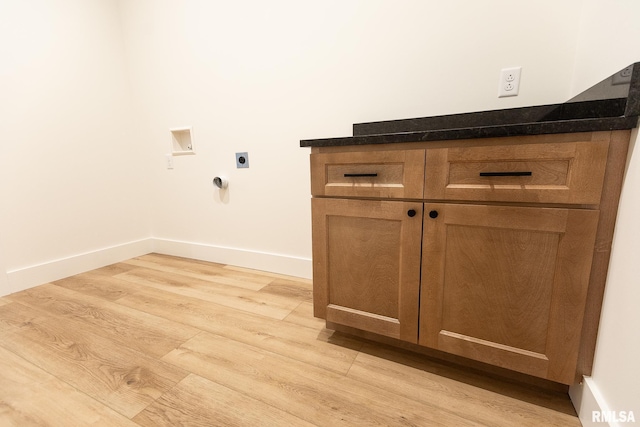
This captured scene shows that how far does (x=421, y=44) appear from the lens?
1305 mm

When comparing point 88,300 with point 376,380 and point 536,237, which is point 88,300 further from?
point 536,237

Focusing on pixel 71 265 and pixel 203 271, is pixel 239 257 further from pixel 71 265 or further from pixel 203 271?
pixel 71 265

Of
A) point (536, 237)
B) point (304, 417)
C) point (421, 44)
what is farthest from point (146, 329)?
point (421, 44)

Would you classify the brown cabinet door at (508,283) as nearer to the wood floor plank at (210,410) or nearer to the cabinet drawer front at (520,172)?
the cabinet drawer front at (520,172)

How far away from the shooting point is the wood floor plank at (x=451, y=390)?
0.82 meters

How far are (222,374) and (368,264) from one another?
2.21 feet

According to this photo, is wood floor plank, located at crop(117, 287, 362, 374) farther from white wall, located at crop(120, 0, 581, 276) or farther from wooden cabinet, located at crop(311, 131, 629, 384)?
white wall, located at crop(120, 0, 581, 276)

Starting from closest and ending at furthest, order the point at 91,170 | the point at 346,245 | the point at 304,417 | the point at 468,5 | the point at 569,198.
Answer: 1. the point at 569,198
2. the point at 304,417
3. the point at 346,245
4. the point at 468,5
5. the point at 91,170

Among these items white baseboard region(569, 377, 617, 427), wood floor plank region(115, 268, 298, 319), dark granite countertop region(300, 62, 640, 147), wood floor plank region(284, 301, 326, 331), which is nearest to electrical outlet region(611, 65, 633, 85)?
dark granite countertop region(300, 62, 640, 147)

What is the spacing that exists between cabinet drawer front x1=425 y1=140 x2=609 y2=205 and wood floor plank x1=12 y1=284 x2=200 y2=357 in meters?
1.24

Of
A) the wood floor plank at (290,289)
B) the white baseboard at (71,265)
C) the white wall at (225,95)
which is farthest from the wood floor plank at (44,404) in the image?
the white wall at (225,95)

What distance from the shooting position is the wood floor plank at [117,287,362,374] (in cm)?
110

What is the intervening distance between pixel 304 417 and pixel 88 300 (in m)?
1.51

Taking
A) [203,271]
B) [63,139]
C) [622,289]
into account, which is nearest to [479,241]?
[622,289]
